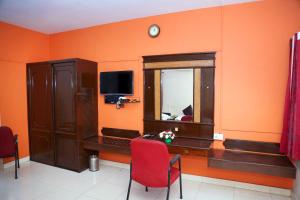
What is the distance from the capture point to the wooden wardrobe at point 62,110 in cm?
344

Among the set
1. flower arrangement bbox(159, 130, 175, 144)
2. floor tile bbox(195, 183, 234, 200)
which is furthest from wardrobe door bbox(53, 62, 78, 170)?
floor tile bbox(195, 183, 234, 200)

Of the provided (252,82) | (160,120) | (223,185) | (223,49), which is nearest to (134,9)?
(223,49)

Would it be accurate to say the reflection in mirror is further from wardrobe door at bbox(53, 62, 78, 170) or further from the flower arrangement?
wardrobe door at bbox(53, 62, 78, 170)

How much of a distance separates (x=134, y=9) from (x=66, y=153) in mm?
2720

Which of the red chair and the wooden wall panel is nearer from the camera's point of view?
the red chair

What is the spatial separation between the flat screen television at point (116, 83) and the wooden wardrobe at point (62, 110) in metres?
0.22

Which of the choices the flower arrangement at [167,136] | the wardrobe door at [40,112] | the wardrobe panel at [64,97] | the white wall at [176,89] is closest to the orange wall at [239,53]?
the white wall at [176,89]

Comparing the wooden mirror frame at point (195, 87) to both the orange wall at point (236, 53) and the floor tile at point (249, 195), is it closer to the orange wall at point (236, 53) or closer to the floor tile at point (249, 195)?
the orange wall at point (236, 53)

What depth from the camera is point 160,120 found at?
3.32 meters

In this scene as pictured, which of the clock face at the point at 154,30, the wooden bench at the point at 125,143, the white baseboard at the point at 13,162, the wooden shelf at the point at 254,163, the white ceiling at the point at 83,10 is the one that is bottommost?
the white baseboard at the point at 13,162

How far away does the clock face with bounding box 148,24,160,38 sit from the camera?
3.26 m

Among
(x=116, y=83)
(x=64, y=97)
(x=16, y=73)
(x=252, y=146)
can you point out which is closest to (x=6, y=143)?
(x=64, y=97)

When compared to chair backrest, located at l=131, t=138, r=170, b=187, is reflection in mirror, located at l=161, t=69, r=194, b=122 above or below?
above

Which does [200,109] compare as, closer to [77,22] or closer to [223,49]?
[223,49]
